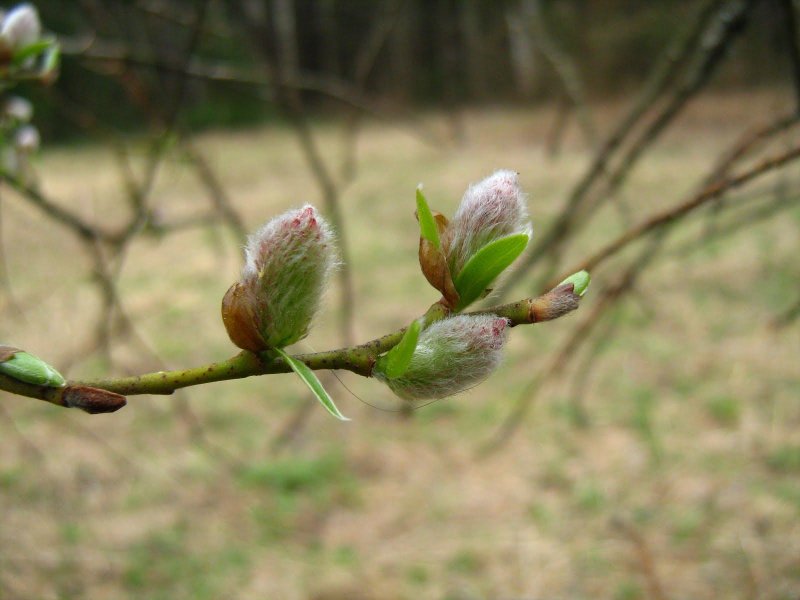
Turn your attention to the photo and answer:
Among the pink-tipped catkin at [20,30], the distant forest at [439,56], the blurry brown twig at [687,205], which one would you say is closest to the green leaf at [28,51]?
the pink-tipped catkin at [20,30]

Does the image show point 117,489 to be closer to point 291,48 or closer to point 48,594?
point 48,594

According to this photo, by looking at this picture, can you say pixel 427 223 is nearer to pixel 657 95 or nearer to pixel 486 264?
pixel 486 264

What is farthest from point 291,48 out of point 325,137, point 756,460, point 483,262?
point 483,262

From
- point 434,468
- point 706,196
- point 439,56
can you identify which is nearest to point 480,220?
point 706,196

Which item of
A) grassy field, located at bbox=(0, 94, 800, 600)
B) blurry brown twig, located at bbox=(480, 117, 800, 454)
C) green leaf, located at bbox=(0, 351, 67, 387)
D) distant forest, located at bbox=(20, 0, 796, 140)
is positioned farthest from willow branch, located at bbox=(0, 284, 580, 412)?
distant forest, located at bbox=(20, 0, 796, 140)

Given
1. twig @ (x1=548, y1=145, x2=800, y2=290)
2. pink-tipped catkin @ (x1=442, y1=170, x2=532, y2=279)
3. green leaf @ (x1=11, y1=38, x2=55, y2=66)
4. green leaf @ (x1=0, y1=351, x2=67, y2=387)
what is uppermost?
green leaf @ (x1=11, y1=38, x2=55, y2=66)

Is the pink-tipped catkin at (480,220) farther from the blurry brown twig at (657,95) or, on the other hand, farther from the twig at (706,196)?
the blurry brown twig at (657,95)

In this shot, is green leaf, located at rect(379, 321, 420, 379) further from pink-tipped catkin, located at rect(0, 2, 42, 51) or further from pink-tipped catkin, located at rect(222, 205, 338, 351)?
pink-tipped catkin, located at rect(0, 2, 42, 51)

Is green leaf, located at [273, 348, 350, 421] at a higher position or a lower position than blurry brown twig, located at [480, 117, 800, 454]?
lower
